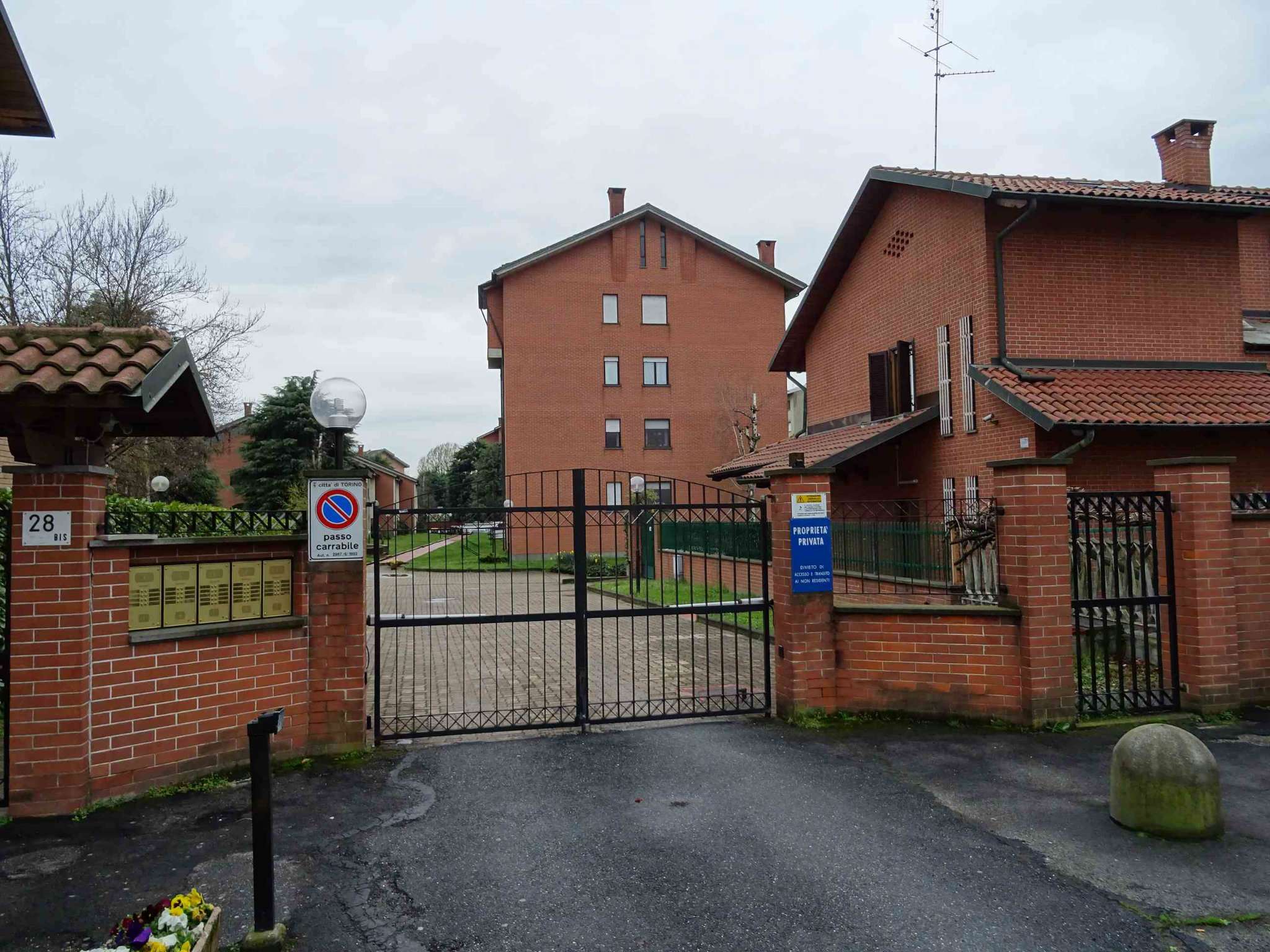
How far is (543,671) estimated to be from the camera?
34.6 ft

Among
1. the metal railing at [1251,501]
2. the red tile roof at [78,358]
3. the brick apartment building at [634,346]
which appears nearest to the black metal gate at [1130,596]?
the metal railing at [1251,501]

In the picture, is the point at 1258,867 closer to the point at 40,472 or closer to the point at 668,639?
the point at 40,472

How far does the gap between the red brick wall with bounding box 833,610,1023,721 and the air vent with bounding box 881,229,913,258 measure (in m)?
10.6

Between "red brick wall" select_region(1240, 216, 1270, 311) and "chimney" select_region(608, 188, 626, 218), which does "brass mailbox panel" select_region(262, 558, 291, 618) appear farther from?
"chimney" select_region(608, 188, 626, 218)

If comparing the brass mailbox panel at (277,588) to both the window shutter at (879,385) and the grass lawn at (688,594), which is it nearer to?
the grass lawn at (688,594)

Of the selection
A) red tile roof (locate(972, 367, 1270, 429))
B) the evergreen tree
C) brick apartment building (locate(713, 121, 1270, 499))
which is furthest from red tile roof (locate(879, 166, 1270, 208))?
the evergreen tree

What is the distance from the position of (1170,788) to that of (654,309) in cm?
3164

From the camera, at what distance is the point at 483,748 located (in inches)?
267

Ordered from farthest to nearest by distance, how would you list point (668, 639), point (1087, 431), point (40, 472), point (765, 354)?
point (765, 354)
point (668, 639)
point (1087, 431)
point (40, 472)

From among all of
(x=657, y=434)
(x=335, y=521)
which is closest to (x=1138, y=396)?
(x=335, y=521)

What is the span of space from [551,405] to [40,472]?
2826 centimetres

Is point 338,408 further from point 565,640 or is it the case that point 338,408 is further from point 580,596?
point 565,640

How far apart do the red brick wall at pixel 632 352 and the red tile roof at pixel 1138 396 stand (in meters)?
21.2

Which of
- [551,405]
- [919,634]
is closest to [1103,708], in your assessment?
[919,634]
